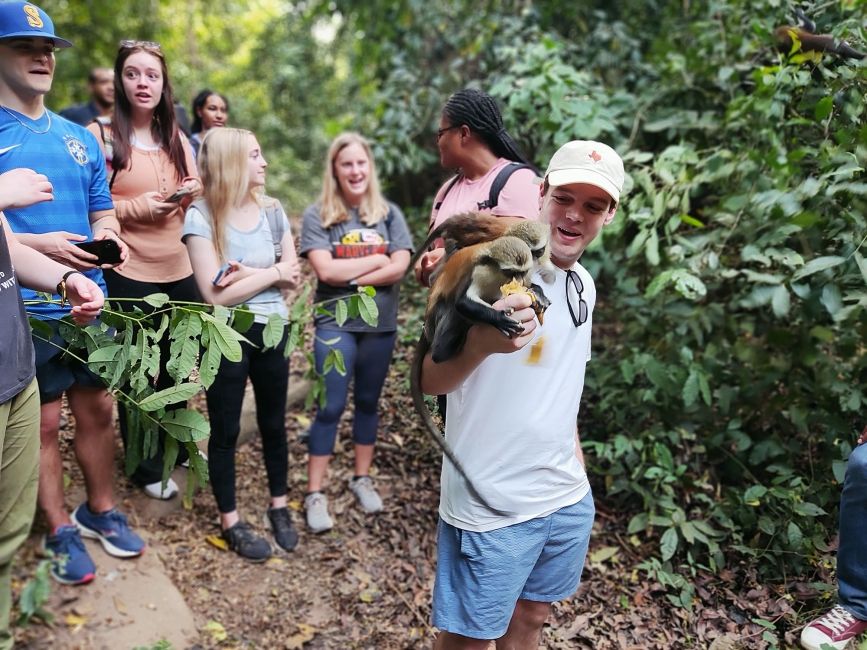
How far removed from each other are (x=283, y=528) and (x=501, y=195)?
2154mm

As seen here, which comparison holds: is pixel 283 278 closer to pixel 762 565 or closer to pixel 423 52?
pixel 762 565

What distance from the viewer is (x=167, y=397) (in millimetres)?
2150

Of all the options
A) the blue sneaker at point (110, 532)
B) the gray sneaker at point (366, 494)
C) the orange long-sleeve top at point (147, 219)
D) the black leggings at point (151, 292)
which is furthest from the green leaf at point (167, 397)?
the gray sneaker at point (366, 494)

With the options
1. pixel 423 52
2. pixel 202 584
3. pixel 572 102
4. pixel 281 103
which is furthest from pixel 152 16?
pixel 202 584

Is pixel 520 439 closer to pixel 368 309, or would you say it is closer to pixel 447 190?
pixel 368 309

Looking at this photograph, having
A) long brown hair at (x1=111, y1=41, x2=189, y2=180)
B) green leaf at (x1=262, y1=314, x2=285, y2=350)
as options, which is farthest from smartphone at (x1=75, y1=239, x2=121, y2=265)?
long brown hair at (x1=111, y1=41, x2=189, y2=180)

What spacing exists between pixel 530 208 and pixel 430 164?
13.6 ft

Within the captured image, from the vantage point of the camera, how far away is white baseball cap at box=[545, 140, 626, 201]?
1.70m

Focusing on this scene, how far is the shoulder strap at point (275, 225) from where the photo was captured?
3135mm

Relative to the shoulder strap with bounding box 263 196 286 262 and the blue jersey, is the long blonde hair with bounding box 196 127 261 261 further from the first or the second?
the blue jersey

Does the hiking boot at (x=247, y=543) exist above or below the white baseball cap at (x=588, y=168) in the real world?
below

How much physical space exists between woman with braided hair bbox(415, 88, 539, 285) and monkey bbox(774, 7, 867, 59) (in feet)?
4.77

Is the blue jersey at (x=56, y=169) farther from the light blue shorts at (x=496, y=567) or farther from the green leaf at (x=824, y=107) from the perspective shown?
the green leaf at (x=824, y=107)

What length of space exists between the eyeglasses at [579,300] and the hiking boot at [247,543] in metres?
2.26
